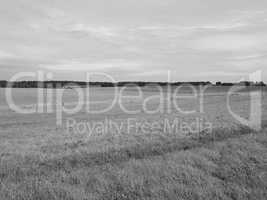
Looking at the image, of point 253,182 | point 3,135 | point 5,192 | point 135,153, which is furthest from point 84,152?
point 3,135

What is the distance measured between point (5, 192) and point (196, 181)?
4.43 m

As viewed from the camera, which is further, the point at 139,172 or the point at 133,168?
the point at 133,168

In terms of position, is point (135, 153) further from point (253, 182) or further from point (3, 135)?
point (3, 135)

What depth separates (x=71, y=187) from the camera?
4.46m

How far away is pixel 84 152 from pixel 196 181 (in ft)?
13.2

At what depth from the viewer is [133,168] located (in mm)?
5516

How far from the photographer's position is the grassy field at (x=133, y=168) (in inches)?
169

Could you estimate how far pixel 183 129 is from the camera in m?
10.7

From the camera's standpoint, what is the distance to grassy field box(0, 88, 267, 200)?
4.30m

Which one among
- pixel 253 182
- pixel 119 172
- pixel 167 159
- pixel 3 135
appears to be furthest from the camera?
pixel 3 135

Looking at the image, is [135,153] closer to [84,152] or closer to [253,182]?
[84,152]

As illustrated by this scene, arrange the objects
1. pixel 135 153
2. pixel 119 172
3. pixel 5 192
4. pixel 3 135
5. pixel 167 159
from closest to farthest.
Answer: pixel 5 192
pixel 119 172
pixel 167 159
pixel 135 153
pixel 3 135

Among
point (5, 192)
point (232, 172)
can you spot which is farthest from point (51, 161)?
point (232, 172)

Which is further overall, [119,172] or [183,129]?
[183,129]
